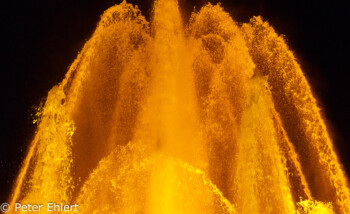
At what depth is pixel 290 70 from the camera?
49.4ft

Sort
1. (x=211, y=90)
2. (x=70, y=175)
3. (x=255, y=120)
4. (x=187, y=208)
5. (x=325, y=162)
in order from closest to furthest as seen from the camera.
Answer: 1. (x=187, y=208)
2. (x=70, y=175)
3. (x=255, y=120)
4. (x=325, y=162)
5. (x=211, y=90)

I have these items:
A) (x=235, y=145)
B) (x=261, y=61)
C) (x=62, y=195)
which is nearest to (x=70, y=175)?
(x=62, y=195)

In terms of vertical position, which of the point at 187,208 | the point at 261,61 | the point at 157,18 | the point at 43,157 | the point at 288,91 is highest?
the point at 157,18

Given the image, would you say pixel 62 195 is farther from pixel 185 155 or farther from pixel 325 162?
pixel 325 162

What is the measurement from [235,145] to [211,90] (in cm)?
178

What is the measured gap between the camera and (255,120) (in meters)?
13.4

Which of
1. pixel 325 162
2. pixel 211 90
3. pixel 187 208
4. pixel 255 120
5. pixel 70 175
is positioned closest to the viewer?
pixel 187 208

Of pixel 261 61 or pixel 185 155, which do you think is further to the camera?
pixel 261 61

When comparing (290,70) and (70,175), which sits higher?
(290,70)

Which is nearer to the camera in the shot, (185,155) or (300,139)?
(185,155)

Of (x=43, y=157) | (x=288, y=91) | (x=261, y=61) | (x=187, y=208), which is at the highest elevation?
(x=261, y=61)

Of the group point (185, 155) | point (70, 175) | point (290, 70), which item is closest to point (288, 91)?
point (290, 70)

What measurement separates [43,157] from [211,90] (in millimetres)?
5327

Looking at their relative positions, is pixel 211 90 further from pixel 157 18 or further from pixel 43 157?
pixel 43 157
